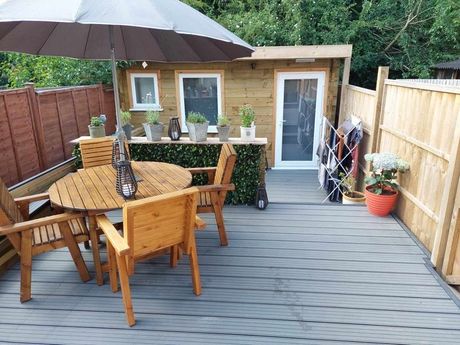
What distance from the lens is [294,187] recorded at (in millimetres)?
5797

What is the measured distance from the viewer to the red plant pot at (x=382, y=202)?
3443 millimetres

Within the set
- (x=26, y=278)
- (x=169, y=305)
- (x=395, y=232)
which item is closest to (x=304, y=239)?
(x=395, y=232)

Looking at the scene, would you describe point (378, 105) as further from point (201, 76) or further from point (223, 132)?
point (201, 76)

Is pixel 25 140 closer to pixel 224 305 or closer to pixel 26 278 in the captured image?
pixel 26 278

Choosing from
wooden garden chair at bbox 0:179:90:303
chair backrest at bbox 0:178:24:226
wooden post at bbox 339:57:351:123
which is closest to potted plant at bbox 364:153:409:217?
wooden post at bbox 339:57:351:123

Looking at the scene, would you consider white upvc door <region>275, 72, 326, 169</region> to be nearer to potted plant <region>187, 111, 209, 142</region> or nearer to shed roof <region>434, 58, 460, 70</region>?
potted plant <region>187, 111, 209, 142</region>

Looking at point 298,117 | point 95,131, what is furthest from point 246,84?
point 95,131

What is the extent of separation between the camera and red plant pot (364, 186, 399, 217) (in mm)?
3443

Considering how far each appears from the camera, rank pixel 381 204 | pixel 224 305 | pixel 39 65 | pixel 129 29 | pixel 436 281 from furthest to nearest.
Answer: pixel 39 65
pixel 381 204
pixel 129 29
pixel 436 281
pixel 224 305

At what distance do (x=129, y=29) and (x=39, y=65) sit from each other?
18.2ft

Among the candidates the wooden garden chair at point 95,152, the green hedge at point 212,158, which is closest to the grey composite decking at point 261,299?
the green hedge at point 212,158

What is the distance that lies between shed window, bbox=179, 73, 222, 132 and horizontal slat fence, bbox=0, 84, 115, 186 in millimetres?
1846

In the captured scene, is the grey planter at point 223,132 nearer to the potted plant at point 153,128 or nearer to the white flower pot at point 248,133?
the white flower pot at point 248,133

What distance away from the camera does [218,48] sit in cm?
263
